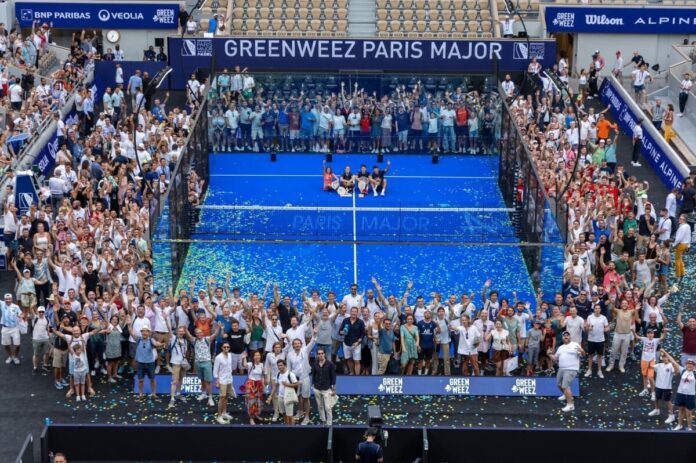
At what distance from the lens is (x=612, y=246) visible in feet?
91.2

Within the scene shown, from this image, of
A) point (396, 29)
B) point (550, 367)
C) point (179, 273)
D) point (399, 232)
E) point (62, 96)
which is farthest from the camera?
point (396, 29)

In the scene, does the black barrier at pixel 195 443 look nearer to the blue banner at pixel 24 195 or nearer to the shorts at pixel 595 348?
the shorts at pixel 595 348

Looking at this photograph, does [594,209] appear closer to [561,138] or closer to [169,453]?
[561,138]

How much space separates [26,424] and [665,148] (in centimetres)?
1979

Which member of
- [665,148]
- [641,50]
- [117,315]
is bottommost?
[117,315]

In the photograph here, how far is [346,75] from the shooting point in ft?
124

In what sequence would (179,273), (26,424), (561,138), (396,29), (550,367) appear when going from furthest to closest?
(396,29) < (561,138) < (179,273) < (550,367) < (26,424)

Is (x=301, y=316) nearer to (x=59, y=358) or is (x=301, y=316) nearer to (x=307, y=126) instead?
(x=59, y=358)

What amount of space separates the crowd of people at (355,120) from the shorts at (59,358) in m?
14.5

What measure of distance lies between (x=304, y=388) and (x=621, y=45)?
26.2 m

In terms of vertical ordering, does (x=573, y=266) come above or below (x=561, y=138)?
below

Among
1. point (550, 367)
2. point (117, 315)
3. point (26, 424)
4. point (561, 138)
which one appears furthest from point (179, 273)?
point (561, 138)

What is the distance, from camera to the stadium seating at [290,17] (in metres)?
44.7

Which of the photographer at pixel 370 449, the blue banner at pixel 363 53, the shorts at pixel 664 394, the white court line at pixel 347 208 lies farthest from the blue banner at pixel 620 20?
the photographer at pixel 370 449
